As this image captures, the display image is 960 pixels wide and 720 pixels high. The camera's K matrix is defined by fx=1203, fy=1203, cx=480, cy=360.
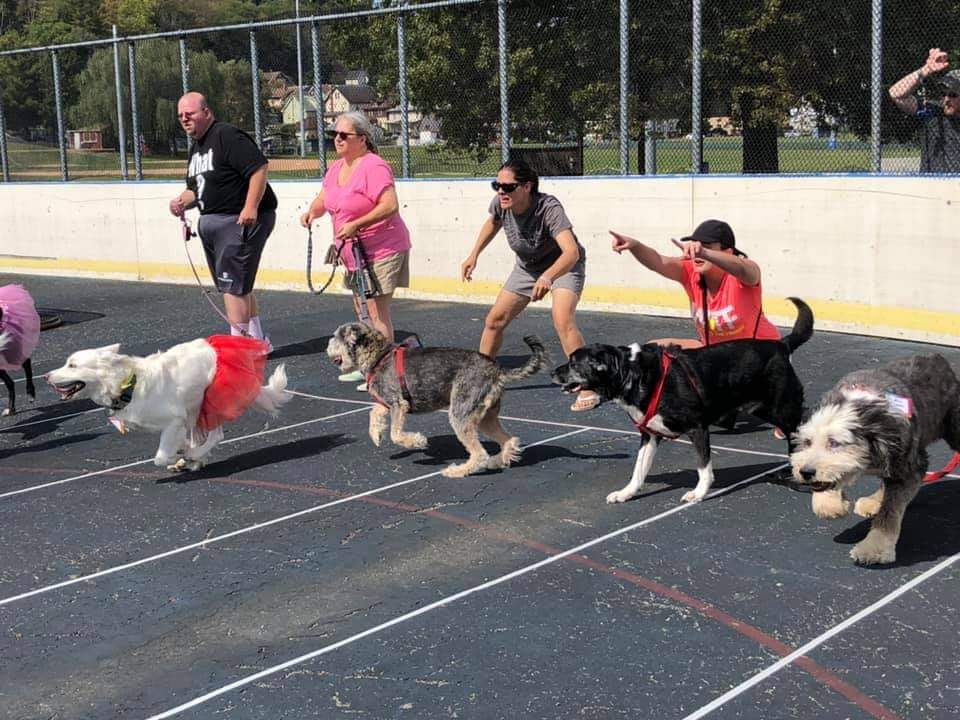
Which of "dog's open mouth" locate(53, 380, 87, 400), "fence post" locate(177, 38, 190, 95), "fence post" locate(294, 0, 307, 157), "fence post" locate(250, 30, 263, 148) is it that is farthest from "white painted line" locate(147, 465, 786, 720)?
"fence post" locate(177, 38, 190, 95)

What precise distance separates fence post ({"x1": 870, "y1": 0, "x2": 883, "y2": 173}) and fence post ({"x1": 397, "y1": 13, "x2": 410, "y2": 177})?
5836mm

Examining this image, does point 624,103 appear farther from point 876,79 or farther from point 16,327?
point 16,327

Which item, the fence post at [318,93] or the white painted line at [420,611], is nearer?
the white painted line at [420,611]

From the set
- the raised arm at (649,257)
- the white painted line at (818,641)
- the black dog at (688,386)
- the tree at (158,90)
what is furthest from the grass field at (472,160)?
the white painted line at (818,641)

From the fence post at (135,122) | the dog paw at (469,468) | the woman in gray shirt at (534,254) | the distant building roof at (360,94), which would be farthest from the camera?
the fence post at (135,122)

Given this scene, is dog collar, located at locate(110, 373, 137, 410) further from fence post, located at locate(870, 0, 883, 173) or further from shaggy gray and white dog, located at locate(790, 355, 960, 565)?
Answer: fence post, located at locate(870, 0, 883, 173)

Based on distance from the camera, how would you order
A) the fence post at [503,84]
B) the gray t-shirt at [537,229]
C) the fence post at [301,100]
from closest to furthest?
the gray t-shirt at [537,229] → the fence post at [503,84] → the fence post at [301,100]

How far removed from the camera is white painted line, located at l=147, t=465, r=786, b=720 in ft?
15.1

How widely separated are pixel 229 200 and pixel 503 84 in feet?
16.0

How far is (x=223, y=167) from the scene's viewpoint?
10734 millimetres

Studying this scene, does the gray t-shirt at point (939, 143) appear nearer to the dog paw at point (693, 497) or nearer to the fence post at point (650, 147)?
the fence post at point (650, 147)

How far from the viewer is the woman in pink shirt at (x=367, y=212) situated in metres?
9.64

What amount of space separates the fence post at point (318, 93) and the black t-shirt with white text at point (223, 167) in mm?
5503

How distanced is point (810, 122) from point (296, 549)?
8256mm
